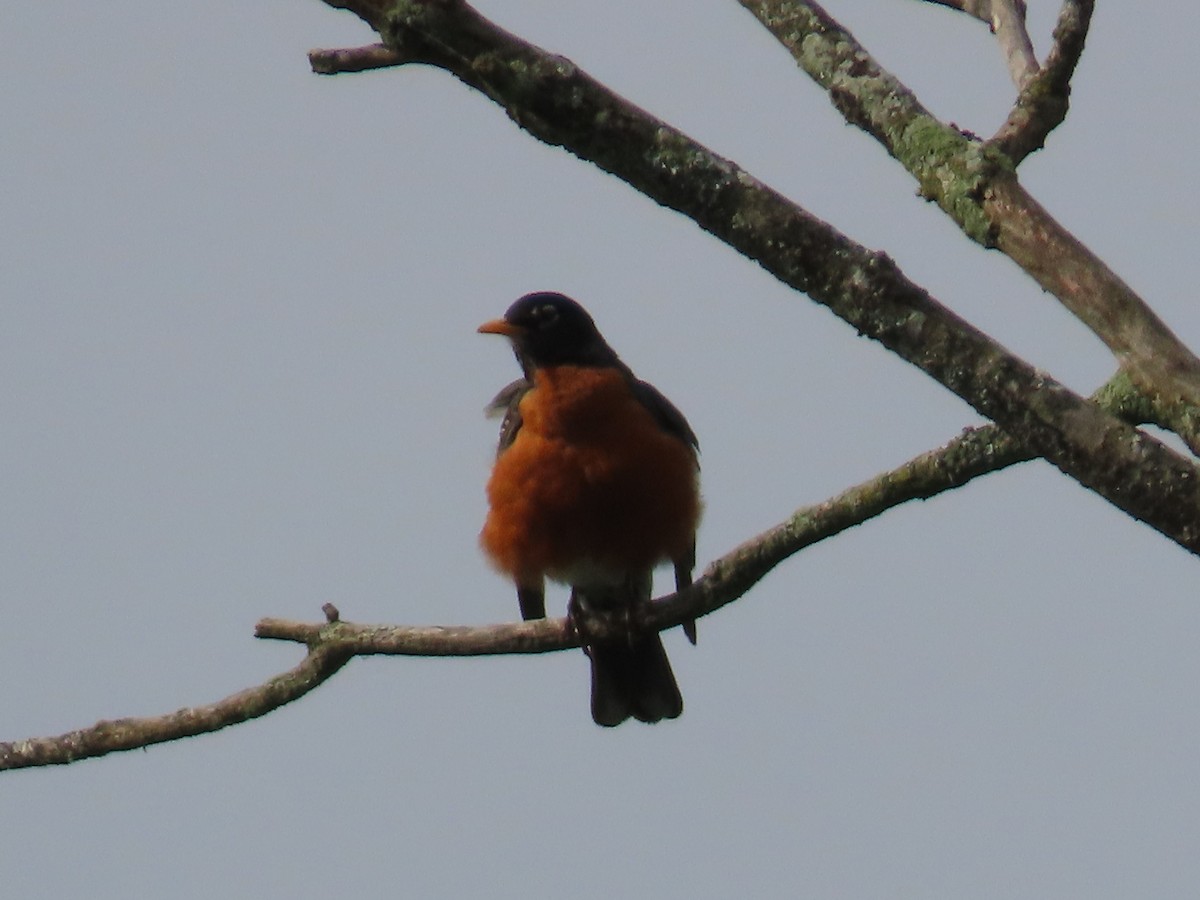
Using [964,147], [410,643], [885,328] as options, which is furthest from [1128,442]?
[410,643]

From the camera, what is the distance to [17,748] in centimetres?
511

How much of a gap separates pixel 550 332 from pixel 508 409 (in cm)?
50

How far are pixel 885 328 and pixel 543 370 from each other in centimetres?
427

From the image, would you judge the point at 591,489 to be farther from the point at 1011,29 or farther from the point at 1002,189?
the point at 1002,189

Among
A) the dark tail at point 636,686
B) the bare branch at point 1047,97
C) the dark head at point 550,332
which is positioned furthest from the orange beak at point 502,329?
the bare branch at point 1047,97

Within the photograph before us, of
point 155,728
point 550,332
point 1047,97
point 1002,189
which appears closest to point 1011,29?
point 1047,97

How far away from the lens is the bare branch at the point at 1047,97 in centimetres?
468

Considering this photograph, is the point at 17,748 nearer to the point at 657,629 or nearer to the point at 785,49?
the point at 657,629

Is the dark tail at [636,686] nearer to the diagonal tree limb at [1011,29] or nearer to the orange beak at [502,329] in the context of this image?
the orange beak at [502,329]

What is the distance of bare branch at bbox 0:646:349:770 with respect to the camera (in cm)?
511

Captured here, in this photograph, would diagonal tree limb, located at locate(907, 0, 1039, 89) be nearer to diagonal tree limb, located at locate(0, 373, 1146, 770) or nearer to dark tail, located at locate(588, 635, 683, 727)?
diagonal tree limb, located at locate(0, 373, 1146, 770)

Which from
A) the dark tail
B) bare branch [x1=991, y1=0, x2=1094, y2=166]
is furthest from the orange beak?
bare branch [x1=991, y1=0, x2=1094, y2=166]

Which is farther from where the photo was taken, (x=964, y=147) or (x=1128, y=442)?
(x=964, y=147)

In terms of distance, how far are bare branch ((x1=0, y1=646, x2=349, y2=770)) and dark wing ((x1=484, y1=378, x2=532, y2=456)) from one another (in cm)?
231
